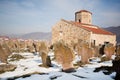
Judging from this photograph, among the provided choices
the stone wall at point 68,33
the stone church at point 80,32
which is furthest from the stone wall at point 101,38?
the stone wall at point 68,33

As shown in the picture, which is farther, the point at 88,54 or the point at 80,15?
the point at 80,15

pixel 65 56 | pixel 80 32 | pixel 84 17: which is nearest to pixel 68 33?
pixel 80 32

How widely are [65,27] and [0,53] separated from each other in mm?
26853

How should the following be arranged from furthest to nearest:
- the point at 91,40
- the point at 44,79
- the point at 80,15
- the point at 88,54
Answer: the point at 80,15 → the point at 91,40 → the point at 88,54 → the point at 44,79

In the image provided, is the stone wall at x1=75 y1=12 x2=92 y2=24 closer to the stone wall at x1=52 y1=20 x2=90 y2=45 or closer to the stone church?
the stone church

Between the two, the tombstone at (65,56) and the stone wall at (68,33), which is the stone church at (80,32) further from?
the tombstone at (65,56)

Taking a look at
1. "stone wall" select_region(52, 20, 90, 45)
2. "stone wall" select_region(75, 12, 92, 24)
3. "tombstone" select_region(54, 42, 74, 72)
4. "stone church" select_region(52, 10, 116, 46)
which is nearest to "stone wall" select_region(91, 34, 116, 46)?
"stone church" select_region(52, 10, 116, 46)

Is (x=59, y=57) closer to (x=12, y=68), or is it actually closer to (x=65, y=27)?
(x=12, y=68)

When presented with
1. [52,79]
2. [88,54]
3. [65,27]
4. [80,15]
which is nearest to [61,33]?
[65,27]

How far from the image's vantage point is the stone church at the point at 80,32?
131ft

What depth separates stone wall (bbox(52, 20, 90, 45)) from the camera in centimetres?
4038

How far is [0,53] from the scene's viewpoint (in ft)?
63.3

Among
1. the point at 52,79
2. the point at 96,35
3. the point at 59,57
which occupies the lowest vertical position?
the point at 52,79

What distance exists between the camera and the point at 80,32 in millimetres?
41156
